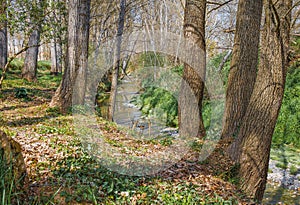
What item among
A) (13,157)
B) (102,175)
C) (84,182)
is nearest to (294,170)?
(102,175)

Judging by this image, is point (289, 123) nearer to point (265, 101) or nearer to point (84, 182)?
point (265, 101)

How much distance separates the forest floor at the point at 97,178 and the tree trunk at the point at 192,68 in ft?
2.25

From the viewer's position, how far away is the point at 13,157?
8.49ft

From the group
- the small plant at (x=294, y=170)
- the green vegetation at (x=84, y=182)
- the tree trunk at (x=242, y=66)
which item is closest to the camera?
the green vegetation at (x=84, y=182)

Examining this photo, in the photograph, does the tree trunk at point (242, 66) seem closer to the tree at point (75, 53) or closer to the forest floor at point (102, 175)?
the forest floor at point (102, 175)

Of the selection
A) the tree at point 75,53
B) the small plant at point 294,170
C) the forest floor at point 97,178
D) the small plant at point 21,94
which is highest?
the tree at point 75,53

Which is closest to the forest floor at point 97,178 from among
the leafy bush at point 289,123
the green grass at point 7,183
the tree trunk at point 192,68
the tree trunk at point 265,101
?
the green grass at point 7,183

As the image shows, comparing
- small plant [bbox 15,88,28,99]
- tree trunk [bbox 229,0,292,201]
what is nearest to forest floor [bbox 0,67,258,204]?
tree trunk [bbox 229,0,292,201]

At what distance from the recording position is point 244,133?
4.07 m

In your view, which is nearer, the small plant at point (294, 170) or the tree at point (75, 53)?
the small plant at point (294, 170)

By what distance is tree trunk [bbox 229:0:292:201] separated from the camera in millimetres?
3756

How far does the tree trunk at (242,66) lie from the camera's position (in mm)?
5078

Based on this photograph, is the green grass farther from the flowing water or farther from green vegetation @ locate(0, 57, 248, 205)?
the flowing water

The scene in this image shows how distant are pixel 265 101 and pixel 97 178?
2.50 meters
